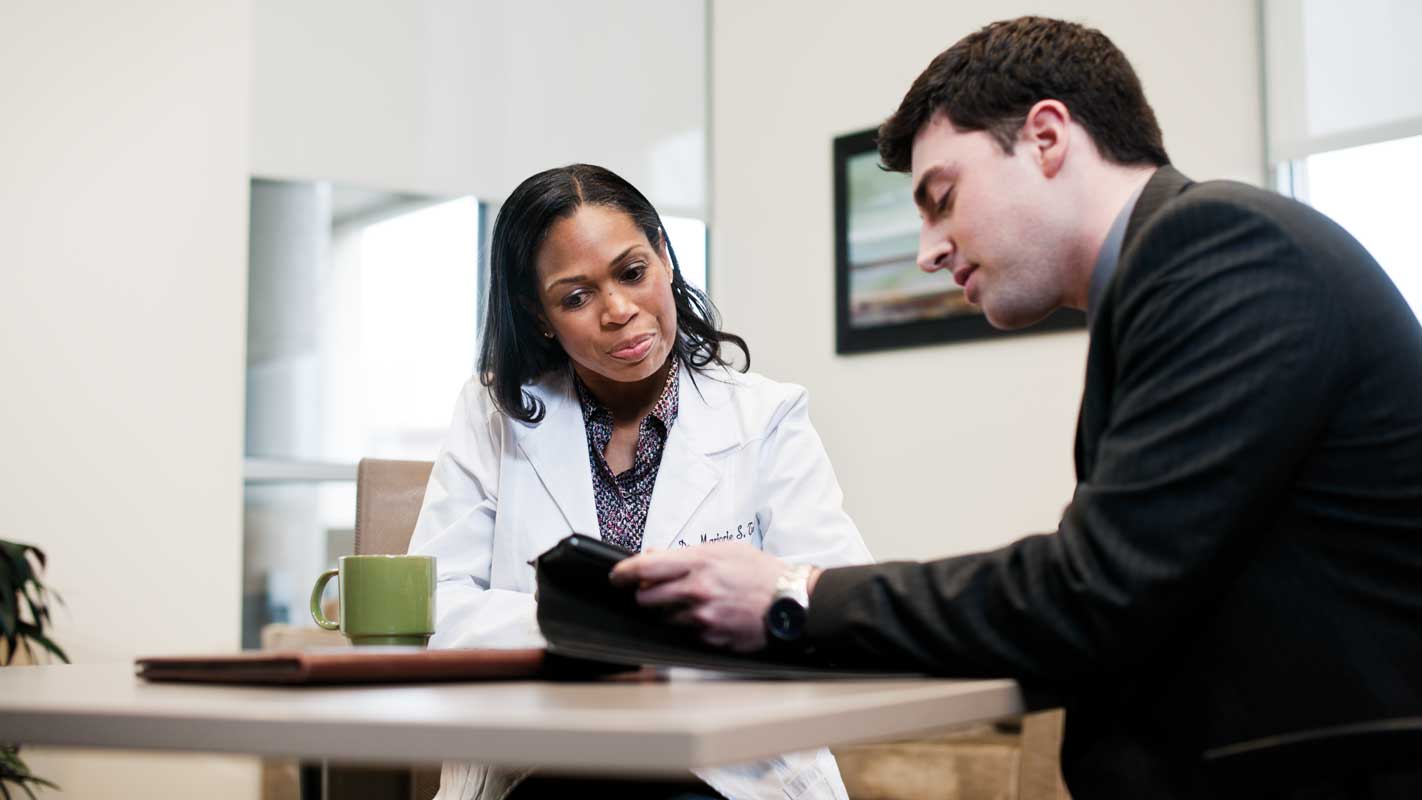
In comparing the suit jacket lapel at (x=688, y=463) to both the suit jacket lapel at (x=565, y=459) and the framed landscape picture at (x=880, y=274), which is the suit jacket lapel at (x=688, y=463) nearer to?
the suit jacket lapel at (x=565, y=459)

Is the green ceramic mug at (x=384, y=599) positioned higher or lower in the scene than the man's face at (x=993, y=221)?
lower

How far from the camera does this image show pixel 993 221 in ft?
4.27

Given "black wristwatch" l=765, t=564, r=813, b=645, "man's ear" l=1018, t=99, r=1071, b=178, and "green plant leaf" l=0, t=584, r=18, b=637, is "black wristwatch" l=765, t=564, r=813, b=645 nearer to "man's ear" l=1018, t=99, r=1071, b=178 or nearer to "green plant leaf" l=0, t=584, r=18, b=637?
"man's ear" l=1018, t=99, r=1071, b=178

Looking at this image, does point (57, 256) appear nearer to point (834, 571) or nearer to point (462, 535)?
point (462, 535)

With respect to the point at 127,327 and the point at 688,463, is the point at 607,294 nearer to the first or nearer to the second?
the point at 688,463

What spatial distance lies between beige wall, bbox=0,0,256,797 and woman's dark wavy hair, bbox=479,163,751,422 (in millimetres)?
2102

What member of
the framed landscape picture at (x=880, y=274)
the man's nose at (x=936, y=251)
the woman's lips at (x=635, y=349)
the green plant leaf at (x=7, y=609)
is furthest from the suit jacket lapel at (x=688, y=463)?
the framed landscape picture at (x=880, y=274)

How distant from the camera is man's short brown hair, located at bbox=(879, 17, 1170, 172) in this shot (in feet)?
4.24

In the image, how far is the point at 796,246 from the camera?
5152 mm

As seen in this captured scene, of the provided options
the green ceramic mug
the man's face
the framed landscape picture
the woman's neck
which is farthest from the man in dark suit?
the framed landscape picture

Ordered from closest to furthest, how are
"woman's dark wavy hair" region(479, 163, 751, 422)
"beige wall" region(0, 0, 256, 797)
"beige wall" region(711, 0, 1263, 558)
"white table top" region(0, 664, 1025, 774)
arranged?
"white table top" region(0, 664, 1025, 774)
"woman's dark wavy hair" region(479, 163, 751, 422)
"beige wall" region(0, 0, 256, 797)
"beige wall" region(711, 0, 1263, 558)

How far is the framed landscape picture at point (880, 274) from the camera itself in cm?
471

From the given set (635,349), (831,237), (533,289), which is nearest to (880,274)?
(831,237)

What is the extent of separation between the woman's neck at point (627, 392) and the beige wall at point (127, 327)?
7.12 ft
